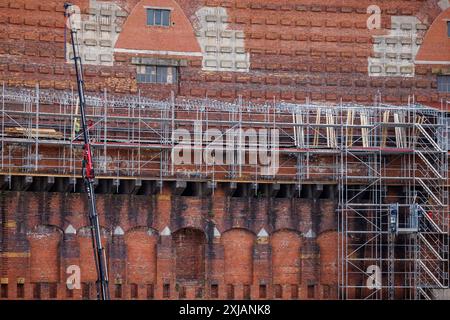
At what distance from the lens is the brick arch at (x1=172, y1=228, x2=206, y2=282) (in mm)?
50312

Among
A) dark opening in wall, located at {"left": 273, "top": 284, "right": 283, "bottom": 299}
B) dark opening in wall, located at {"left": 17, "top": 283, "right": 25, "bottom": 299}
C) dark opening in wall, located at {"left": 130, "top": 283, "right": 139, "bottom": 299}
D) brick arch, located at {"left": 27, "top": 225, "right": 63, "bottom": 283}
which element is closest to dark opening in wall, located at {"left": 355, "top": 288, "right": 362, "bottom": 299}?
dark opening in wall, located at {"left": 273, "top": 284, "right": 283, "bottom": 299}

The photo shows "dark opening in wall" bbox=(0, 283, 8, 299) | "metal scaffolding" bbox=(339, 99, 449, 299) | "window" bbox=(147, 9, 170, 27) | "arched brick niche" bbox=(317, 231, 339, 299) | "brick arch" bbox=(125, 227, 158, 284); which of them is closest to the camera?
"dark opening in wall" bbox=(0, 283, 8, 299)

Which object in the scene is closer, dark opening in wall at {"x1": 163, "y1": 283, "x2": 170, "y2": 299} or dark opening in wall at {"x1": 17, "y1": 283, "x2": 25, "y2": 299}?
dark opening in wall at {"x1": 17, "y1": 283, "x2": 25, "y2": 299}

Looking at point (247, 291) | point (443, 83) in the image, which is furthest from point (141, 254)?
point (443, 83)

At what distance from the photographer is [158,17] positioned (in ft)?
179

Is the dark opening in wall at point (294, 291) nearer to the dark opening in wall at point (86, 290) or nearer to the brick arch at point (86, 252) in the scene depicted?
the brick arch at point (86, 252)

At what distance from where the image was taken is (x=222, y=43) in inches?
2179

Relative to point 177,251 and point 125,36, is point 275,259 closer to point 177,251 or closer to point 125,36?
point 177,251

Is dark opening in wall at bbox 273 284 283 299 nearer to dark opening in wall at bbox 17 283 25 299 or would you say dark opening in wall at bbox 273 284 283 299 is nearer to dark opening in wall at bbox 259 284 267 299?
dark opening in wall at bbox 259 284 267 299

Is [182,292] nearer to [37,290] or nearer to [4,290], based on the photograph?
[37,290]

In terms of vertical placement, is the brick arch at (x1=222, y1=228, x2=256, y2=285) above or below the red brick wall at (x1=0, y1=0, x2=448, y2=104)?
below

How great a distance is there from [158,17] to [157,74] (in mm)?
2652

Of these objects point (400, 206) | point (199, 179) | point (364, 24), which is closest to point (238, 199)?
point (199, 179)

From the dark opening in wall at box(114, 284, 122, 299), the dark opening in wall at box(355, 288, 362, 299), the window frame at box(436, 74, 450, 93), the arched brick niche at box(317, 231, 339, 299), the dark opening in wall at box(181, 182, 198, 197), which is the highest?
the window frame at box(436, 74, 450, 93)
